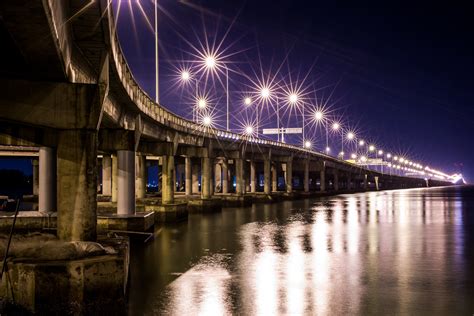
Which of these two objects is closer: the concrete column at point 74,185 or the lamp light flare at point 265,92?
the concrete column at point 74,185

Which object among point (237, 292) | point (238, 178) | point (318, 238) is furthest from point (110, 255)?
point (238, 178)

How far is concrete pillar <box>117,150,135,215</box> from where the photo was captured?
3941cm

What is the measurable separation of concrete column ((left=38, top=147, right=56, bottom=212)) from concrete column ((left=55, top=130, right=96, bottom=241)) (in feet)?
54.1

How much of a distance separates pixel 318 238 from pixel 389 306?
67.0ft

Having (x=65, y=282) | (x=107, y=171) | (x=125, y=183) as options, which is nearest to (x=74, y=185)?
(x=65, y=282)

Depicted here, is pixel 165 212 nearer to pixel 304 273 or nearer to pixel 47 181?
pixel 47 181

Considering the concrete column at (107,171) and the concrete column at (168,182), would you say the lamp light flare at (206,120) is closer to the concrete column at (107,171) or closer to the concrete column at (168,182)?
the concrete column at (107,171)

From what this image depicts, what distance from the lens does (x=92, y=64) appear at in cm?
2322

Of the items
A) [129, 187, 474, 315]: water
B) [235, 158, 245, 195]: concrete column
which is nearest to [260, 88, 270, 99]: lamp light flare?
[235, 158, 245, 195]: concrete column

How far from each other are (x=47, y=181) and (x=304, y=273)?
772 inches

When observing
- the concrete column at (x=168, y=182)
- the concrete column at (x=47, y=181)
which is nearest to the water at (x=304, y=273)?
the concrete column at (x=47, y=181)

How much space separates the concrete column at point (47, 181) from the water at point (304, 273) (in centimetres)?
718

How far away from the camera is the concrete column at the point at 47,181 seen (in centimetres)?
3538

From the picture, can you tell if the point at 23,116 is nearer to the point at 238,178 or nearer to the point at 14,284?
the point at 14,284
